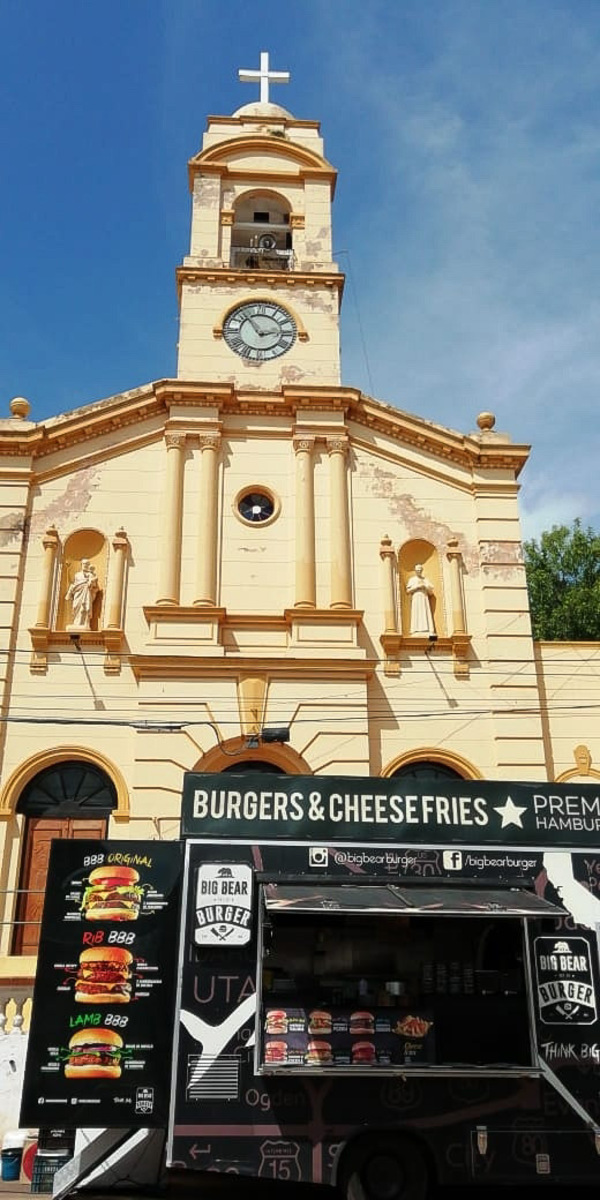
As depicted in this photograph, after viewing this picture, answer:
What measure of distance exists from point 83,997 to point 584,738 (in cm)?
1214

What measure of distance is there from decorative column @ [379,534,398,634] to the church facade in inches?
2.1

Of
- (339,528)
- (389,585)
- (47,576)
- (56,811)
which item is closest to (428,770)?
(389,585)

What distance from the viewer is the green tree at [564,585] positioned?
31609 millimetres

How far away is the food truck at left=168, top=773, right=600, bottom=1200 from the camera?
28.6 ft

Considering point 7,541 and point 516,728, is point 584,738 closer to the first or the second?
point 516,728

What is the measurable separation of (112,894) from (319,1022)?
2302 millimetres

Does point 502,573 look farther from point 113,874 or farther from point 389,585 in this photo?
point 113,874

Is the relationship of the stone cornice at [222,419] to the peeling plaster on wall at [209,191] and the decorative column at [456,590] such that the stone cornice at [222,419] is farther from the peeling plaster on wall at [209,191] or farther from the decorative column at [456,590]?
the peeling plaster on wall at [209,191]

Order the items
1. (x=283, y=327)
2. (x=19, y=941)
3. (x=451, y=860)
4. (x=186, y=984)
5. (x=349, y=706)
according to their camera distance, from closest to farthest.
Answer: (x=186, y=984) < (x=451, y=860) < (x=19, y=941) < (x=349, y=706) < (x=283, y=327)

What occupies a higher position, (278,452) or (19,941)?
(278,452)

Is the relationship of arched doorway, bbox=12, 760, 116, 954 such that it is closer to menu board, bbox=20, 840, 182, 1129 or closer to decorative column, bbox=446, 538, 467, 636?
decorative column, bbox=446, 538, 467, 636

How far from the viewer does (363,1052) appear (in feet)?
29.4

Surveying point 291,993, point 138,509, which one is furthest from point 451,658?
point 291,993

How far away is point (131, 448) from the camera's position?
20.3 meters
